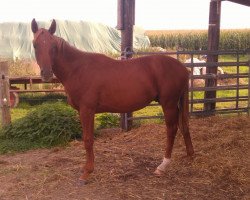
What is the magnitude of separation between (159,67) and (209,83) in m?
3.57

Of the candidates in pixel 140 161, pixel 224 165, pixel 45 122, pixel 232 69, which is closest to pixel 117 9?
pixel 45 122

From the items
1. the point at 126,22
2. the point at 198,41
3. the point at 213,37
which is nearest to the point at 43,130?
the point at 126,22

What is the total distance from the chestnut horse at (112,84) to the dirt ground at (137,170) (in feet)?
1.00

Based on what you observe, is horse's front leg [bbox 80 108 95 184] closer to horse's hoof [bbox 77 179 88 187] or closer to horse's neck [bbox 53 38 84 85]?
horse's hoof [bbox 77 179 88 187]

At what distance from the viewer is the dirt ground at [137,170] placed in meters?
4.14

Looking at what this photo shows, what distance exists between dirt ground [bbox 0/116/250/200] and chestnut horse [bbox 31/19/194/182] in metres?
0.30

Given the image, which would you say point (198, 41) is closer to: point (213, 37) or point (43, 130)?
point (213, 37)

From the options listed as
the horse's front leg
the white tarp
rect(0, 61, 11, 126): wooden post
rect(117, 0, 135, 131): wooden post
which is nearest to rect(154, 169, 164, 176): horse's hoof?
the horse's front leg

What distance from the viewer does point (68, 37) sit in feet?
67.6

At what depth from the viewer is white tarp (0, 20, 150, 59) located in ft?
61.9

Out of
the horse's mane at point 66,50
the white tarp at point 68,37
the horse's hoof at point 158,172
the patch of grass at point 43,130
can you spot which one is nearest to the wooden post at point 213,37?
the patch of grass at point 43,130

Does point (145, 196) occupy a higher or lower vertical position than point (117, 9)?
lower

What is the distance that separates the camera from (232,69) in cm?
1870

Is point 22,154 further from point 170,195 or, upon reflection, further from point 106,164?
point 170,195
